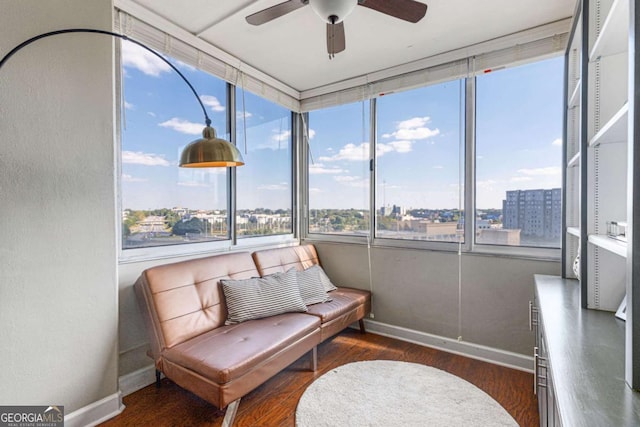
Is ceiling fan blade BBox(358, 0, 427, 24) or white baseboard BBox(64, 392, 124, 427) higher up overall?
→ ceiling fan blade BBox(358, 0, 427, 24)

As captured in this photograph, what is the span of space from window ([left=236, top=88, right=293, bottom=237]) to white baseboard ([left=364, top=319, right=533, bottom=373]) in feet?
5.16

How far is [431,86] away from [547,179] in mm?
1315

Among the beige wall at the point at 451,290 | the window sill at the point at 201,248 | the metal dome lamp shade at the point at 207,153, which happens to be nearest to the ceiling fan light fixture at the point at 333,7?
the metal dome lamp shade at the point at 207,153

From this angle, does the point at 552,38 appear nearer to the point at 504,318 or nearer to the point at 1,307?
the point at 504,318

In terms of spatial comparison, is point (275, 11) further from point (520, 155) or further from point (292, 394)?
point (292, 394)

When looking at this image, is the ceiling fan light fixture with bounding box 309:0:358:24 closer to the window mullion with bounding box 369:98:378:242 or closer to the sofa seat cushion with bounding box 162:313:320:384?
the window mullion with bounding box 369:98:378:242

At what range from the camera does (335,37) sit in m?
1.85

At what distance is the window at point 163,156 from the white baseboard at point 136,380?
900 mm

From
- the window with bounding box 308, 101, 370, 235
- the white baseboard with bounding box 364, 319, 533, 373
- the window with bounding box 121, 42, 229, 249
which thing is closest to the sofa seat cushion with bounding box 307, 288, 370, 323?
the white baseboard with bounding box 364, 319, 533, 373

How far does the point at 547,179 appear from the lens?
244cm

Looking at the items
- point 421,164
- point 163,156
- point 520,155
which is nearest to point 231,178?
point 163,156

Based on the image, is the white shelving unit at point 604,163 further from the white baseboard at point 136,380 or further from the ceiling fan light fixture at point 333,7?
the white baseboard at point 136,380

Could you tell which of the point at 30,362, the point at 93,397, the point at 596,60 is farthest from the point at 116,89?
the point at 596,60

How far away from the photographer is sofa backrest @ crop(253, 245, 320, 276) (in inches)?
112
